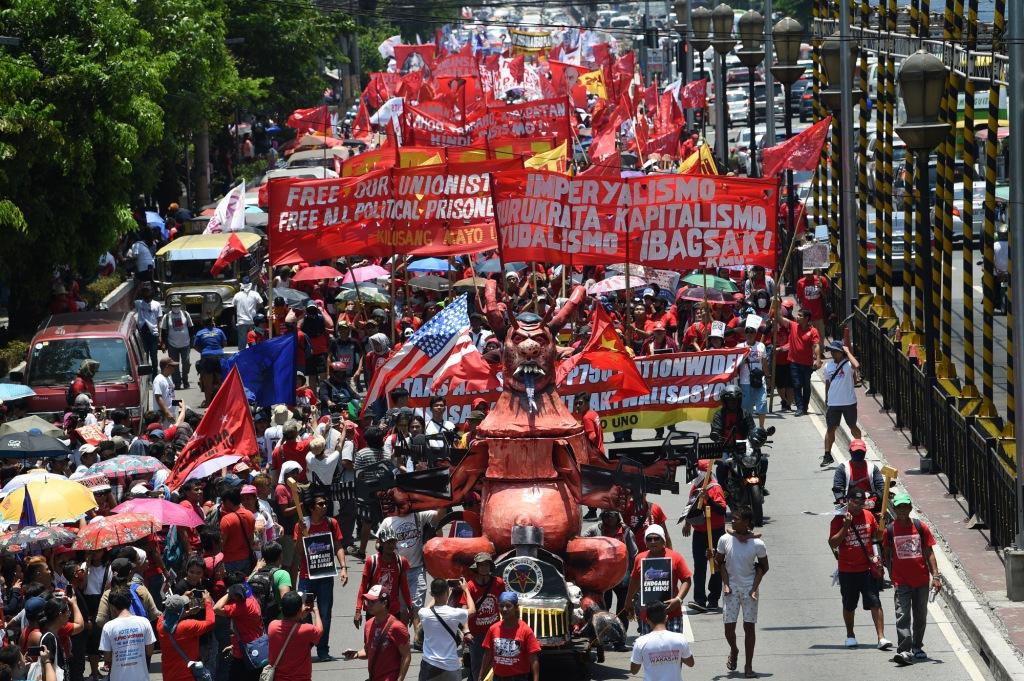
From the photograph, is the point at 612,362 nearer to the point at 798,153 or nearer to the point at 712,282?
the point at 712,282

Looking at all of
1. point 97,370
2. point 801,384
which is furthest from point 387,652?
point 801,384

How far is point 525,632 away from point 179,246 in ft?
74.5

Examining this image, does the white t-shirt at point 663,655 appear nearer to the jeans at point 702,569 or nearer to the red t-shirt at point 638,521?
the red t-shirt at point 638,521

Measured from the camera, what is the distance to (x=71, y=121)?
30.1 meters

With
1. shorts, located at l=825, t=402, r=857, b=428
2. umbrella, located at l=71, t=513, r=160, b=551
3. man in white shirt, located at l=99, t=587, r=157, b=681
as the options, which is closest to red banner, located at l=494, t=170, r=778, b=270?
shorts, located at l=825, t=402, r=857, b=428

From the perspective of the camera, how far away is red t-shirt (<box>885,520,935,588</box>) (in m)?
15.4

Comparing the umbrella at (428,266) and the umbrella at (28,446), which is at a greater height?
the umbrella at (28,446)

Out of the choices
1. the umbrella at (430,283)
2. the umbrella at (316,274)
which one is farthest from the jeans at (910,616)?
the umbrella at (316,274)

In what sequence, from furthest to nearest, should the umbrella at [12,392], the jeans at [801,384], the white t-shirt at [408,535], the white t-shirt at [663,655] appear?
the jeans at [801,384] → the umbrella at [12,392] → the white t-shirt at [408,535] → the white t-shirt at [663,655]

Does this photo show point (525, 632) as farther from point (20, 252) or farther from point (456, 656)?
point (20, 252)

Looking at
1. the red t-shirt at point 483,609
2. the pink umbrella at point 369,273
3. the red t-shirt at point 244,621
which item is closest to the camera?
the red t-shirt at point 244,621

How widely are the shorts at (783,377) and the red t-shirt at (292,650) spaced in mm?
13513

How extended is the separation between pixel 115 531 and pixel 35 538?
0.64m

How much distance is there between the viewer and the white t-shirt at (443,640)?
14.0 metres
